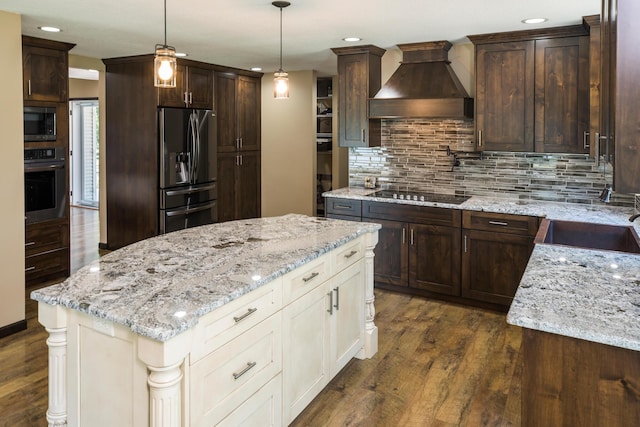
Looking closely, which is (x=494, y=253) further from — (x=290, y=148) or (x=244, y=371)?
(x=290, y=148)

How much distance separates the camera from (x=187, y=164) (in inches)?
233

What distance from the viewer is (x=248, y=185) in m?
7.02

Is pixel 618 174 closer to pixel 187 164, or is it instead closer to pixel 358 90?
pixel 358 90

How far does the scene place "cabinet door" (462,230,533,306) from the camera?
13.4 feet

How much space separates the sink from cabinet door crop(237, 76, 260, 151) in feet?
14.0

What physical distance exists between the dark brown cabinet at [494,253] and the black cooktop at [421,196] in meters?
0.29

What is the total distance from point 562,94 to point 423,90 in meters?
1.15

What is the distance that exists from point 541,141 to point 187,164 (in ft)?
12.4

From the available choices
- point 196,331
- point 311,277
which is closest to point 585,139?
point 311,277

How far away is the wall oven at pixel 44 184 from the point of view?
4781mm

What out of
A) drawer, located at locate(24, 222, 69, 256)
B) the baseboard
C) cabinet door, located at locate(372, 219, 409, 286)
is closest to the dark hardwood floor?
the baseboard

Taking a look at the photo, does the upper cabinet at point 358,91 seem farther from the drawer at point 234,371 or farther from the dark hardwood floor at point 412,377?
the drawer at point 234,371

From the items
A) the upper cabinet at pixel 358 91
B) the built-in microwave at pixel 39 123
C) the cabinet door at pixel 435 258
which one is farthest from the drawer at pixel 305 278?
the built-in microwave at pixel 39 123

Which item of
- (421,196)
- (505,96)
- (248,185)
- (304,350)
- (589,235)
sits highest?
(505,96)
